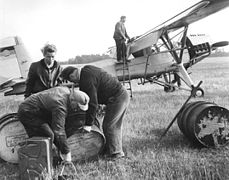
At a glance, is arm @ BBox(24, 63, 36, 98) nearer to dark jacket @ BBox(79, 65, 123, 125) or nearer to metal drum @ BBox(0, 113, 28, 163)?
metal drum @ BBox(0, 113, 28, 163)

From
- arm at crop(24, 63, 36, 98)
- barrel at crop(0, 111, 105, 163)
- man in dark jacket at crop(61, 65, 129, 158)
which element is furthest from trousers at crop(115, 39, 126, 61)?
barrel at crop(0, 111, 105, 163)

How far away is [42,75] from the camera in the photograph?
424 centimetres

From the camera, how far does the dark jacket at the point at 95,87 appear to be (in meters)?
3.77

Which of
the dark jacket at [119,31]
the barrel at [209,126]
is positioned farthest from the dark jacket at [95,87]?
the dark jacket at [119,31]

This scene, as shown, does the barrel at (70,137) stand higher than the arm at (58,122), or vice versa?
the arm at (58,122)

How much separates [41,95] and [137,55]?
800 cm

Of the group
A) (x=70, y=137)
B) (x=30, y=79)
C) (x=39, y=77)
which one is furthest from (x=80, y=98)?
(x=30, y=79)

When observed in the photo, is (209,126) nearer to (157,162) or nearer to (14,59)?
(157,162)

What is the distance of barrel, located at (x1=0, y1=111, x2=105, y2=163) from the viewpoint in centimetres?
389

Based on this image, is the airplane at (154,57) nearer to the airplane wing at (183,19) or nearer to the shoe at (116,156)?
the airplane wing at (183,19)

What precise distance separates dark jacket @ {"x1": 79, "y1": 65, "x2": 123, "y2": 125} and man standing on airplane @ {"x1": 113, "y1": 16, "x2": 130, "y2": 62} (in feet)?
20.1

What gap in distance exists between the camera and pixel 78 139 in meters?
3.97

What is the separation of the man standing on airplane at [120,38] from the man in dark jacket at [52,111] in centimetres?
683

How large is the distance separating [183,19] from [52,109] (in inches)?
282
